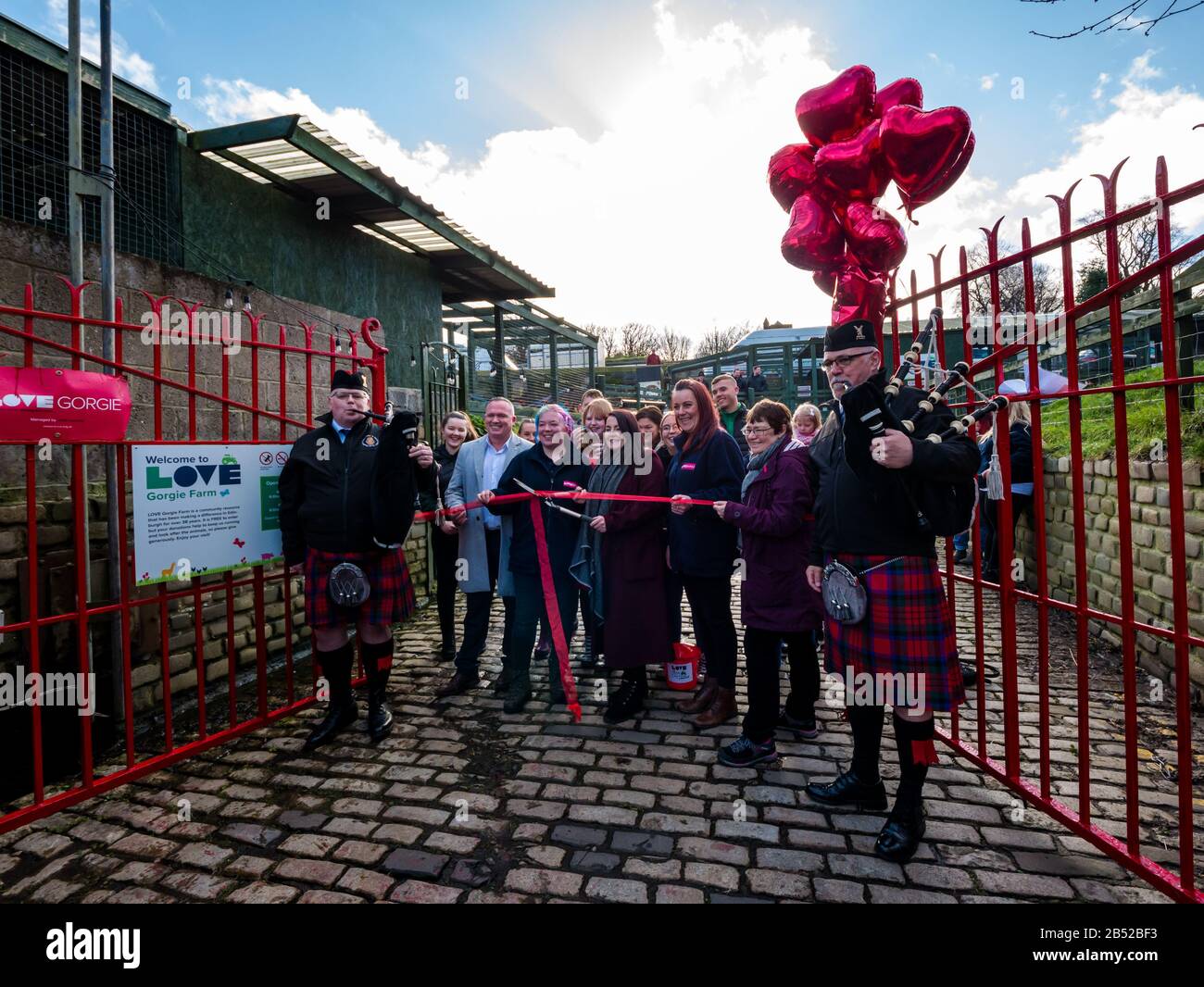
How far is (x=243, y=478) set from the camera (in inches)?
167

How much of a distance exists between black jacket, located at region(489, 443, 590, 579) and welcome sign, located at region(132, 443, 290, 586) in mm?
1579

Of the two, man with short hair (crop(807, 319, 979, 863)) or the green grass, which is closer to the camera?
man with short hair (crop(807, 319, 979, 863))

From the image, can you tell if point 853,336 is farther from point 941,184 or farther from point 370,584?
point 370,584

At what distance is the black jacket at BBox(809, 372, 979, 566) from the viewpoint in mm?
2555

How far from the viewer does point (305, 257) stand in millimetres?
7965

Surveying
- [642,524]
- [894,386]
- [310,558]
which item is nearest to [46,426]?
[310,558]

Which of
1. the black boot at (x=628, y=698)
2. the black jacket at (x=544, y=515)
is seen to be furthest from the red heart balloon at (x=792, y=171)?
the black boot at (x=628, y=698)

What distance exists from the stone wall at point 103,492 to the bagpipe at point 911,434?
298 cm

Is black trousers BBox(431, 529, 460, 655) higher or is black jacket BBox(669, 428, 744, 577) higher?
black jacket BBox(669, 428, 744, 577)

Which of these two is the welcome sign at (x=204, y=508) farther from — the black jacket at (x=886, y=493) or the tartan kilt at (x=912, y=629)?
the tartan kilt at (x=912, y=629)

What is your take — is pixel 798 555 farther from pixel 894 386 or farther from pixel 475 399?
pixel 475 399

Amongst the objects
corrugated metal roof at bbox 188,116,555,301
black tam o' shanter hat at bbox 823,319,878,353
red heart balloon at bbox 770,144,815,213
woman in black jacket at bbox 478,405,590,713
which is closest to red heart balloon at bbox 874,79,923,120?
red heart balloon at bbox 770,144,815,213

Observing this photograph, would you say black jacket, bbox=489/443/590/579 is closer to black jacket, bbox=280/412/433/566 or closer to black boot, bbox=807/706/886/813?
black jacket, bbox=280/412/433/566

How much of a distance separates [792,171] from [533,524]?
276 cm
